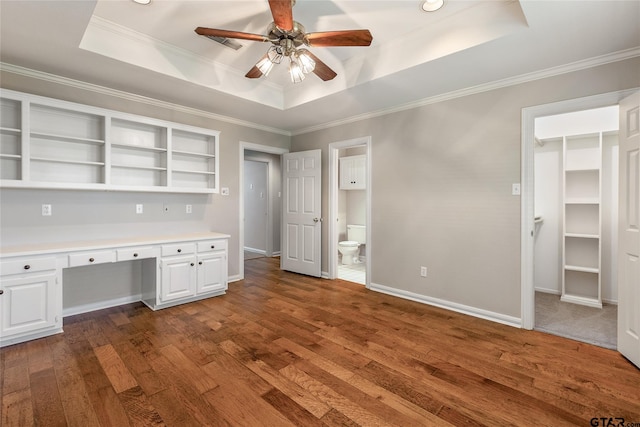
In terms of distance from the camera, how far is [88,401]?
6.07 ft

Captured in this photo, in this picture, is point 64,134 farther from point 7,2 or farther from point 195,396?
point 195,396

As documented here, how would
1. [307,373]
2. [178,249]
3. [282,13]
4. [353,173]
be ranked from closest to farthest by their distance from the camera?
[282,13], [307,373], [178,249], [353,173]

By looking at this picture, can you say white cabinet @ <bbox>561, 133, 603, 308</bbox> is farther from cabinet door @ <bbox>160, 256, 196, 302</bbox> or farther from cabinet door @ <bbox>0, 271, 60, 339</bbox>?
cabinet door @ <bbox>0, 271, 60, 339</bbox>

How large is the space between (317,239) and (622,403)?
3.64 meters

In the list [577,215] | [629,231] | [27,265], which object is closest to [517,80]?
[629,231]

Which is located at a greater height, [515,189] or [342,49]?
[342,49]

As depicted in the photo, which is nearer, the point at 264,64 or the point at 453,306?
the point at 264,64

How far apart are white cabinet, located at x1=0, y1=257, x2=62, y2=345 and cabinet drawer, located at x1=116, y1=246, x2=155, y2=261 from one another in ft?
1.71

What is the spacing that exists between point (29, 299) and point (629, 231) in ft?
16.6

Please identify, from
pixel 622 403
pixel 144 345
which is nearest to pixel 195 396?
pixel 144 345

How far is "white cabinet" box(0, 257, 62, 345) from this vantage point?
98.2 inches

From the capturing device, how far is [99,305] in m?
3.40

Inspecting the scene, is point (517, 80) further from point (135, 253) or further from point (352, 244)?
point (135, 253)

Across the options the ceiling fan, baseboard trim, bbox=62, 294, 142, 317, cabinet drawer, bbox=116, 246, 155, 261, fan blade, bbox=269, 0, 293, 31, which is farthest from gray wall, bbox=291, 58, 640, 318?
baseboard trim, bbox=62, 294, 142, 317
